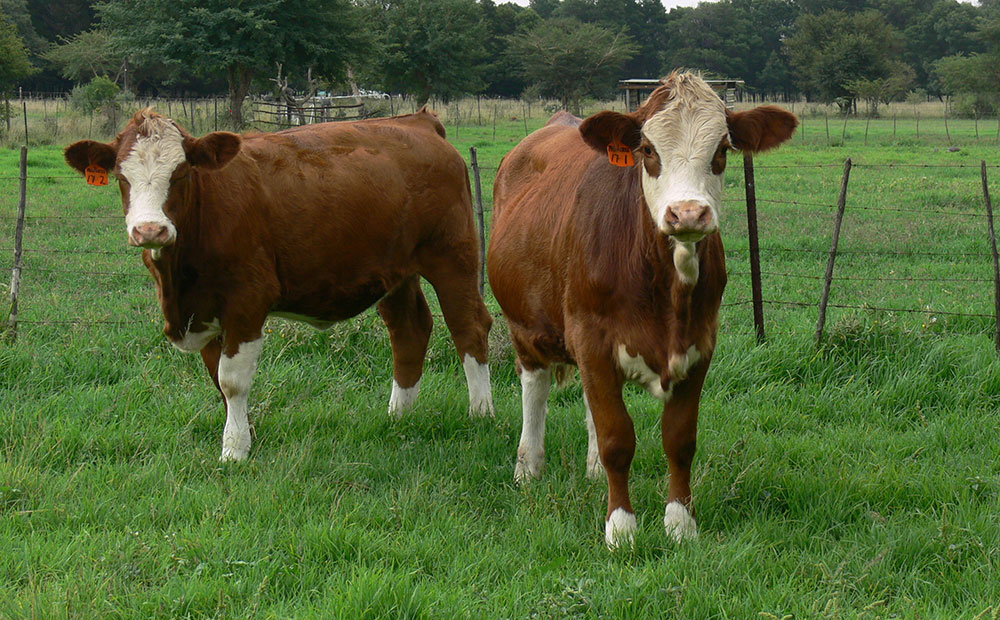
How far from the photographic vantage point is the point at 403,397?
19.4 ft

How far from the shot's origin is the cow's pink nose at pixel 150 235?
4.46m

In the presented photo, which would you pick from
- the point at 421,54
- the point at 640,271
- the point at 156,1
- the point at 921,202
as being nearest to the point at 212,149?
the point at 640,271

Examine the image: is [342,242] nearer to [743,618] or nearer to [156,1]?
[743,618]

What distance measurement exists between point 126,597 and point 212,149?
250cm

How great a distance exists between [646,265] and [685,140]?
1.91ft

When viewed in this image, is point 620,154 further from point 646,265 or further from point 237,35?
point 237,35

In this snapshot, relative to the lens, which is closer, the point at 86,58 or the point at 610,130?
the point at 610,130

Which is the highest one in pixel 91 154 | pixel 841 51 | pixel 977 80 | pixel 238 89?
pixel 841 51

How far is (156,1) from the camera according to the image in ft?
98.6

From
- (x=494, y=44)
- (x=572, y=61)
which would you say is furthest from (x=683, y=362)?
(x=494, y=44)

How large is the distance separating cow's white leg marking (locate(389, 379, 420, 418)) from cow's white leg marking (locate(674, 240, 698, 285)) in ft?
8.21

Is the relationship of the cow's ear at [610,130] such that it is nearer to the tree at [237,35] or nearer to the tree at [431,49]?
the tree at [237,35]

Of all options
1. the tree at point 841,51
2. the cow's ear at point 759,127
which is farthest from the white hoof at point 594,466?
the tree at point 841,51

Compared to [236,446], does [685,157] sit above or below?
above
